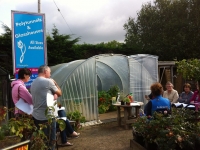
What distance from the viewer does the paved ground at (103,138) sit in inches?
217

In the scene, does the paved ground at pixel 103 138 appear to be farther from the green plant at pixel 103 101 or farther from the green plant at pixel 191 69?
the green plant at pixel 191 69

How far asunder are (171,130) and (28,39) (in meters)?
3.98

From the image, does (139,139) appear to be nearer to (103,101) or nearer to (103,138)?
(103,138)

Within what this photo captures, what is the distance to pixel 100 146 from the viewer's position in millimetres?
5586

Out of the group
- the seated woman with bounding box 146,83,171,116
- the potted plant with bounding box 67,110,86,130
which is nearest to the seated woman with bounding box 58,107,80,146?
the potted plant with bounding box 67,110,86,130

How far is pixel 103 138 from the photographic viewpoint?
6.23 metres

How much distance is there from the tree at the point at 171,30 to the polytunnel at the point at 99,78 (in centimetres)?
860

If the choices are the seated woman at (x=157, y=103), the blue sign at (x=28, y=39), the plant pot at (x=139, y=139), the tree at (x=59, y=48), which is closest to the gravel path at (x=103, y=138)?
the plant pot at (x=139, y=139)

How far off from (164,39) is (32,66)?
14276mm

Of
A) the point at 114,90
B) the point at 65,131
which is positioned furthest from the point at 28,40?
the point at 114,90

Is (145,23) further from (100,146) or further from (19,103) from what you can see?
(19,103)

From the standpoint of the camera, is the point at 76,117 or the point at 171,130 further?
the point at 76,117

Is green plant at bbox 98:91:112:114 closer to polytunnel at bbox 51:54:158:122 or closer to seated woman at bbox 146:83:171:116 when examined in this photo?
polytunnel at bbox 51:54:158:122

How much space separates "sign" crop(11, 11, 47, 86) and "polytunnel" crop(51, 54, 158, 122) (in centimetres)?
151
